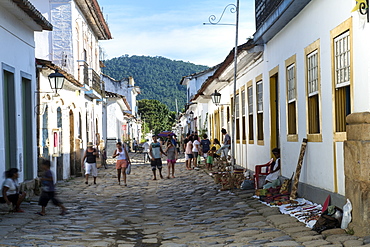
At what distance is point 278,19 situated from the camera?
11492mm

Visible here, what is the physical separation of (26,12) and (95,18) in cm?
1323

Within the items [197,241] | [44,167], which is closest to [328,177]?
[197,241]

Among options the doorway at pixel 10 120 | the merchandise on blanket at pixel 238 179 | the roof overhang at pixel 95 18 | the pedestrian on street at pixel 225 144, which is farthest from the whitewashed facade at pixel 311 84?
the roof overhang at pixel 95 18

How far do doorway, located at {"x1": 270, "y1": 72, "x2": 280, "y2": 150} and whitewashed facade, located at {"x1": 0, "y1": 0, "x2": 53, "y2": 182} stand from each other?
224 inches

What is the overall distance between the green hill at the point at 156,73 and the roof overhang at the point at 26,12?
12092 cm

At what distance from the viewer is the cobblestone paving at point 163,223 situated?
25.4ft

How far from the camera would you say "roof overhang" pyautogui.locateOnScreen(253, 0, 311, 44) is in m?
10.2

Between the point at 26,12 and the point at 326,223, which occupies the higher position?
the point at 26,12

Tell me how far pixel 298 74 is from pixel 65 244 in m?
5.51

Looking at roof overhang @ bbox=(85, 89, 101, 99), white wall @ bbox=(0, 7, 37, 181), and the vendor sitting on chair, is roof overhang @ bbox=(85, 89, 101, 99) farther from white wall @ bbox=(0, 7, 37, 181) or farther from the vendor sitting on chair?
the vendor sitting on chair

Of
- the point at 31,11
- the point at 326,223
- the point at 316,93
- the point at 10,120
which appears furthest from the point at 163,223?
the point at 31,11

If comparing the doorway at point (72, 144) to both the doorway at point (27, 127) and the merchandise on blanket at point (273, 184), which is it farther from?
the merchandise on blanket at point (273, 184)

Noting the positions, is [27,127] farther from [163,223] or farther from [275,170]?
Answer: [275,170]

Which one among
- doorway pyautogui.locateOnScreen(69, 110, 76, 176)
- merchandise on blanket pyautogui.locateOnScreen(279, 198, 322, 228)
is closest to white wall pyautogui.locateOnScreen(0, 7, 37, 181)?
merchandise on blanket pyautogui.locateOnScreen(279, 198, 322, 228)
